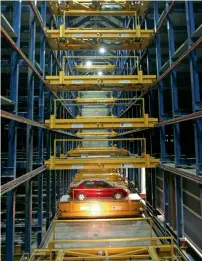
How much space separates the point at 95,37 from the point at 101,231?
788 centimetres

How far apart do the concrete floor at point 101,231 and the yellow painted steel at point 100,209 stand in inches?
33.0

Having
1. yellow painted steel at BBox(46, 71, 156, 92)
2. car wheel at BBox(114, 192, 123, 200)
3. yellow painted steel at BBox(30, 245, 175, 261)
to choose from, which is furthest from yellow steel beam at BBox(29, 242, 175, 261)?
yellow painted steel at BBox(46, 71, 156, 92)

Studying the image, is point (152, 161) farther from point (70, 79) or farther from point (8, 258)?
point (8, 258)

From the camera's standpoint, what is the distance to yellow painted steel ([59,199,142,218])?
1037 centimetres

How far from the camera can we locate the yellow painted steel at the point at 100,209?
10.4 metres

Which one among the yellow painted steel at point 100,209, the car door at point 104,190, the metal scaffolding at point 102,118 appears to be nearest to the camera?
the metal scaffolding at point 102,118

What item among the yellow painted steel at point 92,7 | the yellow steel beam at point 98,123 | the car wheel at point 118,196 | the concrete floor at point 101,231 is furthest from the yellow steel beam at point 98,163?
the yellow painted steel at point 92,7

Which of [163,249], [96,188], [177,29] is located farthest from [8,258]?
[177,29]

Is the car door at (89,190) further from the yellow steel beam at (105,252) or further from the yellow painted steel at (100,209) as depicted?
the yellow steel beam at (105,252)

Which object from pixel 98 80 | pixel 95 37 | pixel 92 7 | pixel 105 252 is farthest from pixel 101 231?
pixel 92 7

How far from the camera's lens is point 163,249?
23.5 feet

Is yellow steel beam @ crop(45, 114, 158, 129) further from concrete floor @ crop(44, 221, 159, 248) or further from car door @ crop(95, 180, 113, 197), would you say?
concrete floor @ crop(44, 221, 159, 248)

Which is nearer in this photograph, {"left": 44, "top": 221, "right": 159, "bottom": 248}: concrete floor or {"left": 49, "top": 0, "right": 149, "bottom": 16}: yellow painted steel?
{"left": 44, "top": 221, "right": 159, "bottom": 248}: concrete floor

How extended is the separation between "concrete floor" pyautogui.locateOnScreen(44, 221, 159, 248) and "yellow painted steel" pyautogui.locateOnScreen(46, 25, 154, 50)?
7.68 metres
